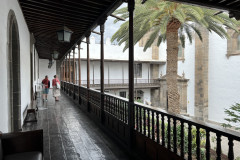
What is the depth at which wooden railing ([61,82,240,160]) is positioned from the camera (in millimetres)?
1853

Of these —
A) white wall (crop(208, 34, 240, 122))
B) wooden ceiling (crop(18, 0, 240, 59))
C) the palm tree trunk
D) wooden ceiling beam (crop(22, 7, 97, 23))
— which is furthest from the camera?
white wall (crop(208, 34, 240, 122))

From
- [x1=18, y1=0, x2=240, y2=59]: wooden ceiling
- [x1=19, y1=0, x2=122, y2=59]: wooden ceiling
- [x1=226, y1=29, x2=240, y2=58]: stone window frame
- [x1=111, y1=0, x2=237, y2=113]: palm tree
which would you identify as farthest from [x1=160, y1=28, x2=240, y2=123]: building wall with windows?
[x1=19, y1=0, x2=122, y2=59]: wooden ceiling

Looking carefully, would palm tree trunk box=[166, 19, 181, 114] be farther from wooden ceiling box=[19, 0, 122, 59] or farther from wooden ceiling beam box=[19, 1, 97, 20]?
wooden ceiling beam box=[19, 1, 97, 20]

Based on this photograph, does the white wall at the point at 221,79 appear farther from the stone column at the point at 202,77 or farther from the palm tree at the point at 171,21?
the palm tree at the point at 171,21

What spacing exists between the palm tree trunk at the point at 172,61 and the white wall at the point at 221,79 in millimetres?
8316

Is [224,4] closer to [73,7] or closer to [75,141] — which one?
[73,7]

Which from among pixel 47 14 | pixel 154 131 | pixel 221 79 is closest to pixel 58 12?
pixel 47 14

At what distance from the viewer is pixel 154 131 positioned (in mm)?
2893

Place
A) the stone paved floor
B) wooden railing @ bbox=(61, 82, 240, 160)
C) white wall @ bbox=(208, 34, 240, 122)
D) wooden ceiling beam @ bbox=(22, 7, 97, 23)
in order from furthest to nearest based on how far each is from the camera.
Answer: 1. white wall @ bbox=(208, 34, 240, 122)
2. wooden ceiling beam @ bbox=(22, 7, 97, 23)
3. the stone paved floor
4. wooden railing @ bbox=(61, 82, 240, 160)

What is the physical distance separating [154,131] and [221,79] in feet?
48.8

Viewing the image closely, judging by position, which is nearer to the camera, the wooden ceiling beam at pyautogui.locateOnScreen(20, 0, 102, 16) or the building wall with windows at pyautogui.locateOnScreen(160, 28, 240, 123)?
the wooden ceiling beam at pyautogui.locateOnScreen(20, 0, 102, 16)

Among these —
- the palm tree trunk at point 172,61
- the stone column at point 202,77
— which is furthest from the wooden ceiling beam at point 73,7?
the stone column at point 202,77

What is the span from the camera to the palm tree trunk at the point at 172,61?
7.82 metres

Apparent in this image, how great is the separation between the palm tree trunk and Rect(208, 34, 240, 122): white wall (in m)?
8.32
